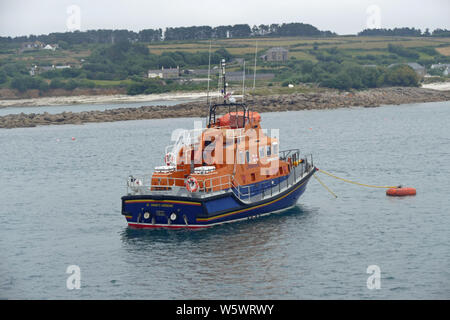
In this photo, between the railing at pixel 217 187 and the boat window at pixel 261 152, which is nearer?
the railing at pixel 217 187

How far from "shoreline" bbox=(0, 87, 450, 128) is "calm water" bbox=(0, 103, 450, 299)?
4318 centimetres

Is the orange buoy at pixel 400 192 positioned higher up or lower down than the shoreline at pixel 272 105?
higher up

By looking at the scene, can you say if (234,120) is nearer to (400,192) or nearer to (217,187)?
(217,187)

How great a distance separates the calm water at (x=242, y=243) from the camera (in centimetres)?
1980

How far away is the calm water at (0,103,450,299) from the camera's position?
19.8m

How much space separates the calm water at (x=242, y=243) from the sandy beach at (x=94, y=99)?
70.5m

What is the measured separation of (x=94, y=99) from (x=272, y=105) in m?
35.7

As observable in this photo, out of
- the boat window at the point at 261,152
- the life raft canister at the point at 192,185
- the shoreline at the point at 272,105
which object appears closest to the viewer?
the life raft canister at the point at 192,185

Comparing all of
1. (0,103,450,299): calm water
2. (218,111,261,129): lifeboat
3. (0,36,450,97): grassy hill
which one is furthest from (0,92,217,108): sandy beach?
(218,111,261,129): lifeboat

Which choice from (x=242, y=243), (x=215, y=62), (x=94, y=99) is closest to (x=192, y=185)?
(x=242, y=243)

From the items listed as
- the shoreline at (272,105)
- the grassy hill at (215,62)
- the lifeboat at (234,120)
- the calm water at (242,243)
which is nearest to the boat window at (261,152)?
the lifeboat at (234,120)

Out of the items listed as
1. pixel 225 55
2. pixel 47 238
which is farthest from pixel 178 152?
pixel 225 55

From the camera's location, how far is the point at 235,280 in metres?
20.2

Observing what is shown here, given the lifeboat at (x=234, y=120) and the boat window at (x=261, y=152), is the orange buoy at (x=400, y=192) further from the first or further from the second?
the lifeboat at (x=234, y=120)
